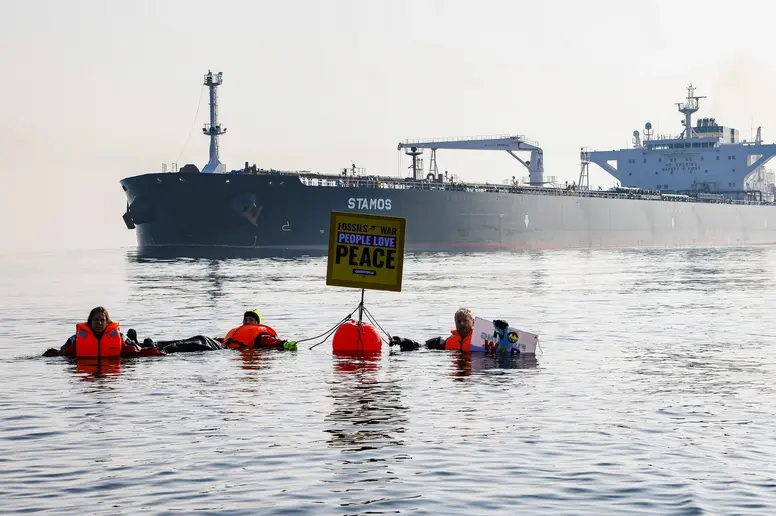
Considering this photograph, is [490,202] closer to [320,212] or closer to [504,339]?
[320,212]

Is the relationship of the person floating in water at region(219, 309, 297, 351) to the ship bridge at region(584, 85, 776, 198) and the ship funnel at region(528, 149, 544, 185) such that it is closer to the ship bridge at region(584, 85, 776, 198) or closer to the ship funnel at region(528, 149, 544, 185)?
the ship funnel at region(528, 149, 544, 185)

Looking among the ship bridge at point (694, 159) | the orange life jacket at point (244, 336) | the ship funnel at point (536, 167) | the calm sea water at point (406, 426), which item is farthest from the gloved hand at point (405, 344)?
the ship bridge at point (694, 159)

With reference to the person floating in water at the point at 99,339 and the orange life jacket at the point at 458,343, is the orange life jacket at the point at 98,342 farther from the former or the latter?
the orange life jacket at the point at 458,343

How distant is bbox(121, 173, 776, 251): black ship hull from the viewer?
74.1 meters

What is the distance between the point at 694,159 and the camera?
11144 centimetres

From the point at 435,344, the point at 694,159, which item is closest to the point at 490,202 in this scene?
the point at 694,159

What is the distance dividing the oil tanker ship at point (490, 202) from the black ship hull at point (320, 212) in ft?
0.31

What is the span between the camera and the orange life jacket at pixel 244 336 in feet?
66.5

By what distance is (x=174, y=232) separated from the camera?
7719 cm

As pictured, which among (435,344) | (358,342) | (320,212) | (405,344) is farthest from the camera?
(320,212)

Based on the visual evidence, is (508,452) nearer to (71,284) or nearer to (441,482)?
(441,482)

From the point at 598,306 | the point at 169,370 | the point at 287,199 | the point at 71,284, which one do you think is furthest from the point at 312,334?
the point at 287,199

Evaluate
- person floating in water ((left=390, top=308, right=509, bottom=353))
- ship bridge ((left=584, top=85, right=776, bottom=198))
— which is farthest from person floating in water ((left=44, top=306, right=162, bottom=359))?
ship bridge ((left=584, top=85, right=776, bottom=198))

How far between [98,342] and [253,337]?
10.4 ft
